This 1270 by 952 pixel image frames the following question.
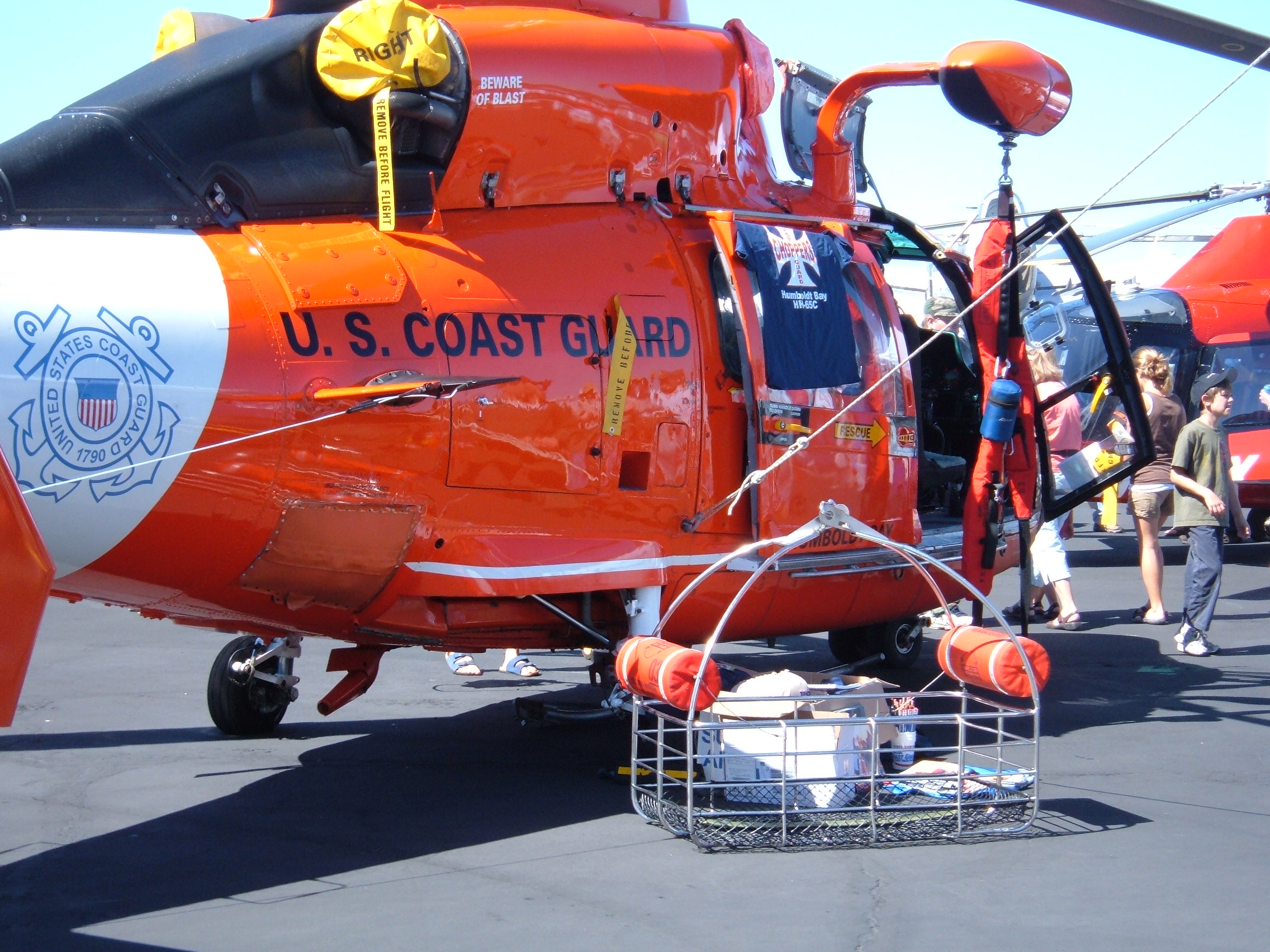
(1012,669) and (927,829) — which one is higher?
(1012,669)

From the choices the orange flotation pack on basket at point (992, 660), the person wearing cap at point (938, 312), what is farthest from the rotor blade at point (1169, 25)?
the orange flotation pack on basket at point (992, 660)

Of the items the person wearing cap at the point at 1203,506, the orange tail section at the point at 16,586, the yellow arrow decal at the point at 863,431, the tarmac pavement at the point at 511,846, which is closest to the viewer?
the orange tail section at the point at 16,586

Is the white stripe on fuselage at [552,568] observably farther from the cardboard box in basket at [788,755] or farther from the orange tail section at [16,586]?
the orange tail section at [16,586]

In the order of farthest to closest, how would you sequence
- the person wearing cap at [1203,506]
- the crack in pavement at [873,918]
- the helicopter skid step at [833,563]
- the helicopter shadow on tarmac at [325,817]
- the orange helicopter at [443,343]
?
1. the person wearing cap at [1203,506]
2. the helicopter skid step at [833,563]
3. the orange helicopter at [443,343]
4. the helicopter shadow on tarmac at [325,817]
5. the crack in pavement at [873,918]

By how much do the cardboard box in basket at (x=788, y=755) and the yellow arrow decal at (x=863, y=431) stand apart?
4.90ft

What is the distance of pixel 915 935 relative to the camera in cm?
402

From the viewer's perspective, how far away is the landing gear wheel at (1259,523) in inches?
587

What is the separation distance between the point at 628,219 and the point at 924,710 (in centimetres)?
352

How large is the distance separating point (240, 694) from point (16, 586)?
11.2 ft

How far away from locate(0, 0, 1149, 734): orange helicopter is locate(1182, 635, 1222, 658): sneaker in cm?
310

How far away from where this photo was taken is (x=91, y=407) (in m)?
4.30

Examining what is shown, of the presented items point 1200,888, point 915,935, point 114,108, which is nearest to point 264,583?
point 114,108

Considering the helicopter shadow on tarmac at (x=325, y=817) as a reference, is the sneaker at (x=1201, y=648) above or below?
above

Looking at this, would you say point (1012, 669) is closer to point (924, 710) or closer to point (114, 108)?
point (924, 710)
